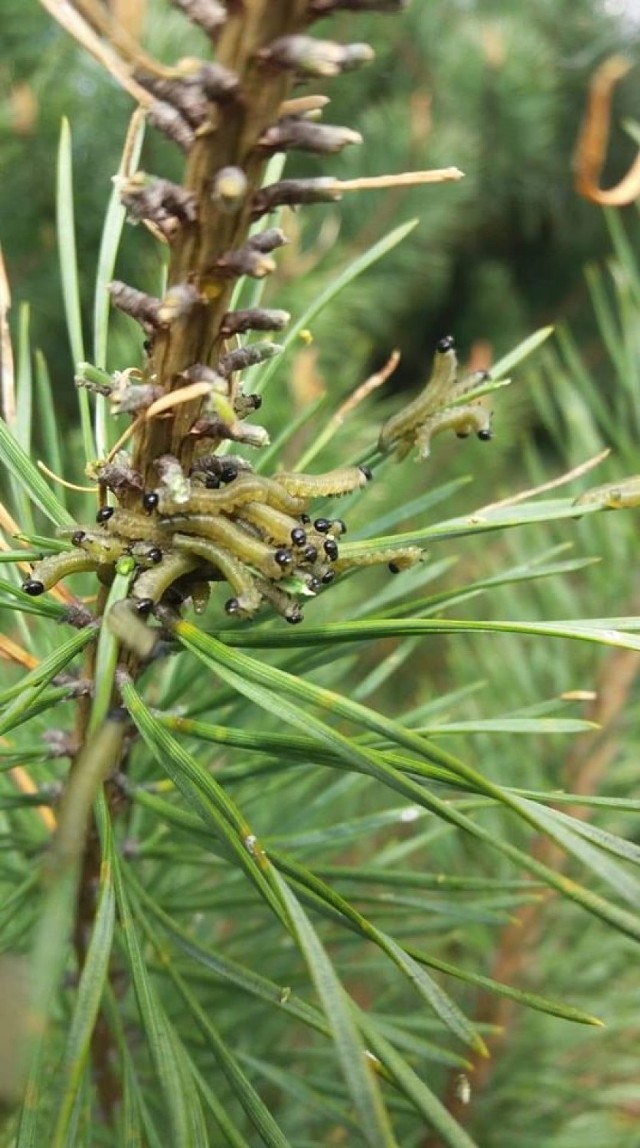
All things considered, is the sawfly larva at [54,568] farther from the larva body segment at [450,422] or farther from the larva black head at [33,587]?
the larva body segment at [450,422]

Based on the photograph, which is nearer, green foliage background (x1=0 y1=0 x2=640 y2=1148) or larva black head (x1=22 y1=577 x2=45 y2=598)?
larva black head (x1=22 y1=577 x2=45 y2=598)

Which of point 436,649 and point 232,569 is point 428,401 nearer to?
point 232,569

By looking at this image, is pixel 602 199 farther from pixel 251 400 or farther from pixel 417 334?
pixel 417 334

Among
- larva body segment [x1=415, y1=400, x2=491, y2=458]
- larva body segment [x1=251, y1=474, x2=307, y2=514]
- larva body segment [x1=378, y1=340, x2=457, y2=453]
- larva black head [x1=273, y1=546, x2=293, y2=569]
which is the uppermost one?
larva body segment [x1=378, y1=340, x2=457, y2=453]

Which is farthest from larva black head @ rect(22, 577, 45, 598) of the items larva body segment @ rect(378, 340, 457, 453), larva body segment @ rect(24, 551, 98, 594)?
larva body segment @ rect(378, 340, 457, 453)

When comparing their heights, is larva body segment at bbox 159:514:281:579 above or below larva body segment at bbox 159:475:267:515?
below

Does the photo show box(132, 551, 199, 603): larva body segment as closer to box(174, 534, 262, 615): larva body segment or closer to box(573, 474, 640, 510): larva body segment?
box(174, 534, 262, 615): larva body segment

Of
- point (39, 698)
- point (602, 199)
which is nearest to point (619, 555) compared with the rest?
point (602, 199)

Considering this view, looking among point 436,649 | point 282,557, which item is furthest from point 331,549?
point 436,649
